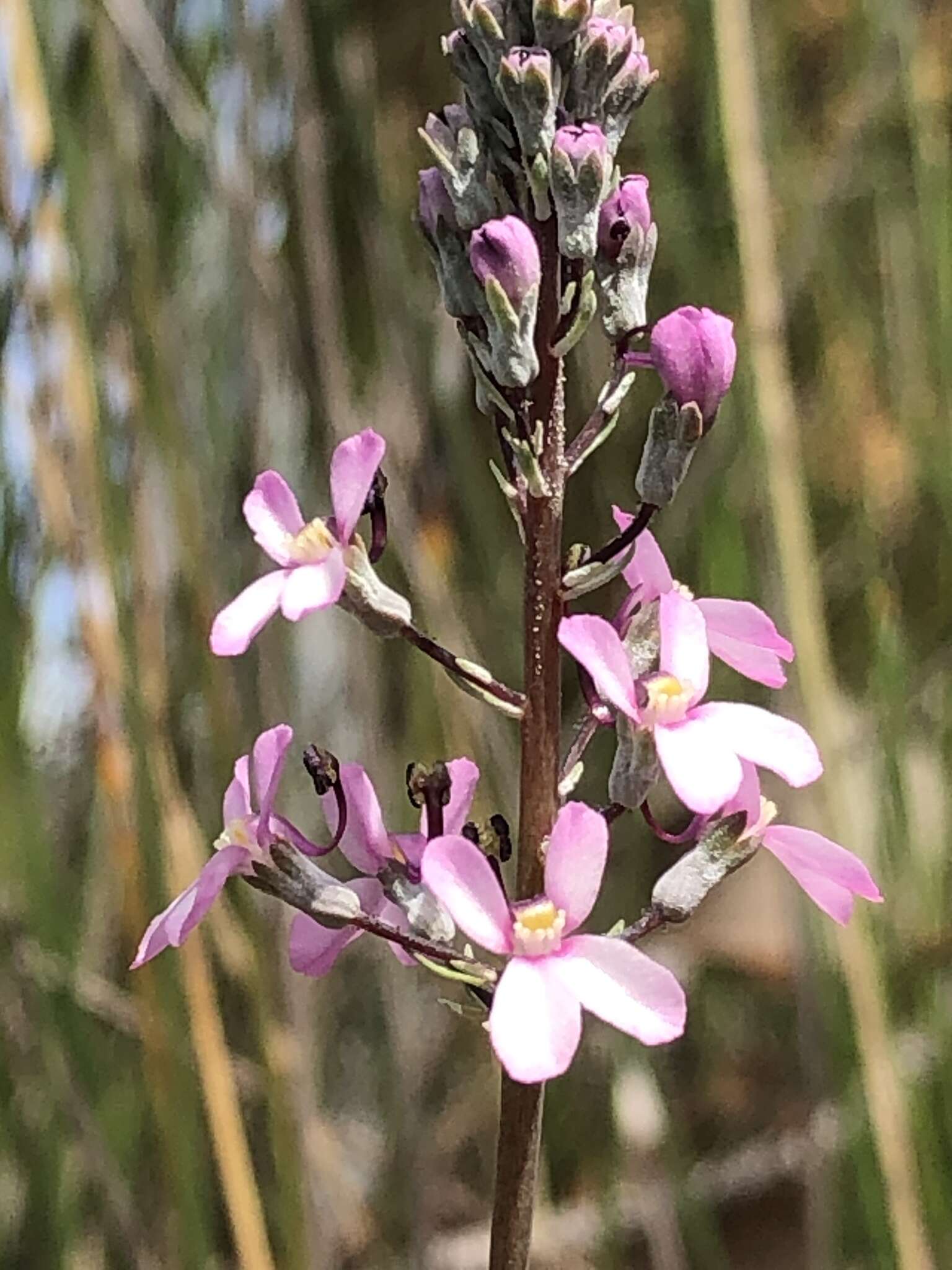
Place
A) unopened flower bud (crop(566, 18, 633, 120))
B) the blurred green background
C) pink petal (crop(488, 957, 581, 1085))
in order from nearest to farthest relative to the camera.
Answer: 1. pink petal (crop(488, 957, 581, 1085))
2. unopened flower bud (crop(566, 18, 633, 120))
3. the blurred green background

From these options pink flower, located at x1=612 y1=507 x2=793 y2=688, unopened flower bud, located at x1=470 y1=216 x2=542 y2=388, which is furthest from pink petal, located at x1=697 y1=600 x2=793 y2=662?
unopened flower bud, located at x1=470 y1=216 x2=542 y2=388

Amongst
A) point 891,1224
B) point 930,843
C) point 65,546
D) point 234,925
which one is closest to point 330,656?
point 234,925

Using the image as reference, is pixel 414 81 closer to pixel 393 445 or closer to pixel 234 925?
pixel 393 445

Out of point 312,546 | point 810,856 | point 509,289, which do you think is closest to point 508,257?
point 509,289

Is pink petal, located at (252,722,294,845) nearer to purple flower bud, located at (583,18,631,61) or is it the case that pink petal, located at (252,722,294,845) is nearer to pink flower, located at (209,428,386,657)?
pink flower, located at (209,428,386,657)

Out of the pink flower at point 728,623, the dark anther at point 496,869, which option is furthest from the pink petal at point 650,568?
the dark anther at point 496,869

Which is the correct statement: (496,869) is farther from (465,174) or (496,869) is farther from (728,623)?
(465,174)

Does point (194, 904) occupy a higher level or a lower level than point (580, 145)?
lower
